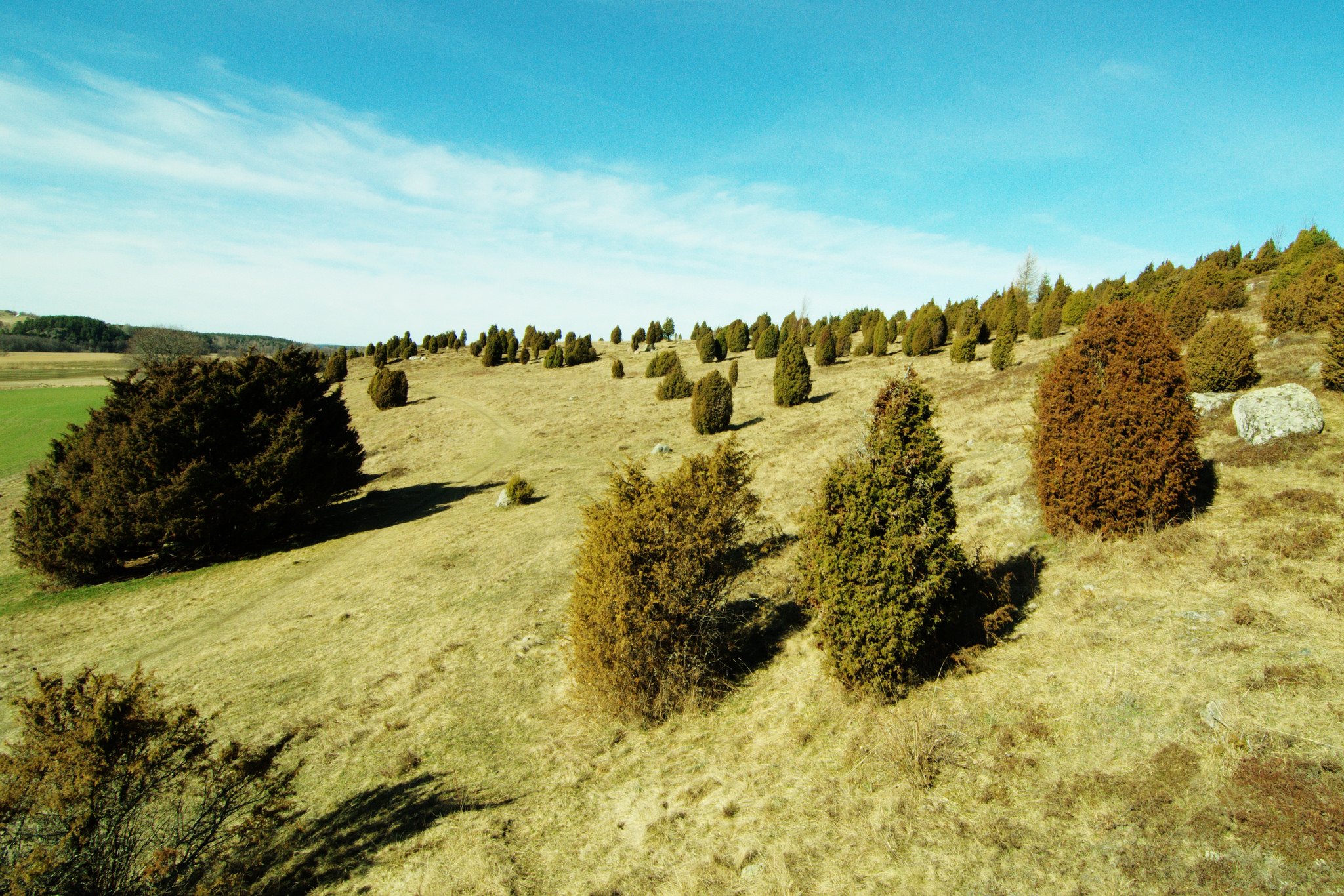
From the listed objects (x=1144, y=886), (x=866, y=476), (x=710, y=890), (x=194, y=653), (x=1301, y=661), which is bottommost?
(x=194, y=653)

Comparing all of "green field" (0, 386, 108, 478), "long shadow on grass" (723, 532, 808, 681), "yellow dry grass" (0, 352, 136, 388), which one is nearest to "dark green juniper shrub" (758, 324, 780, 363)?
"long shadow on grass" (723, 532, 808, 681)

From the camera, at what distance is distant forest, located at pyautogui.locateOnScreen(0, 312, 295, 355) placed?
105250 mm

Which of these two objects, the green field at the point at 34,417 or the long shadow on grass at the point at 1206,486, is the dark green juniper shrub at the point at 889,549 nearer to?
the long shadow on grass at the point at 1206,486

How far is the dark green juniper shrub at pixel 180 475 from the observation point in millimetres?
18062

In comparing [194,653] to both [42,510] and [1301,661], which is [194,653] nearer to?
[42,510]

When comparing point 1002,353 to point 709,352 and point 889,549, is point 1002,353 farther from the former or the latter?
point 709,352

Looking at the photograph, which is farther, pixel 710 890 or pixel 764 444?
pixel 764 444

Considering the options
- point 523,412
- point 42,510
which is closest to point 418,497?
point 42,510

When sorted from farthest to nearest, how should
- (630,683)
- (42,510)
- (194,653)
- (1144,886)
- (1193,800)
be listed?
(42,510) → (194,653) → (630,683) → (1193,800) → (1144,886)

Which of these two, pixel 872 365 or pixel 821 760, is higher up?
pixel 872 365

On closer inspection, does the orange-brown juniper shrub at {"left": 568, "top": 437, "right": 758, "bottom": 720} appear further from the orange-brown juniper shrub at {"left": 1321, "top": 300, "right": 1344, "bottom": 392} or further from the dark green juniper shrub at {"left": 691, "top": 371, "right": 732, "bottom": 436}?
the dark green juniper shrub at {"left": 691, "top": 371, "right": 732, "bottom": 436}

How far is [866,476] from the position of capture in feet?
23.7

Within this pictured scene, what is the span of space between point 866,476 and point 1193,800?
4012mm

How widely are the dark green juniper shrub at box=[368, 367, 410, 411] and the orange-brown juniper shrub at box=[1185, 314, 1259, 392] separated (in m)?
44.4
